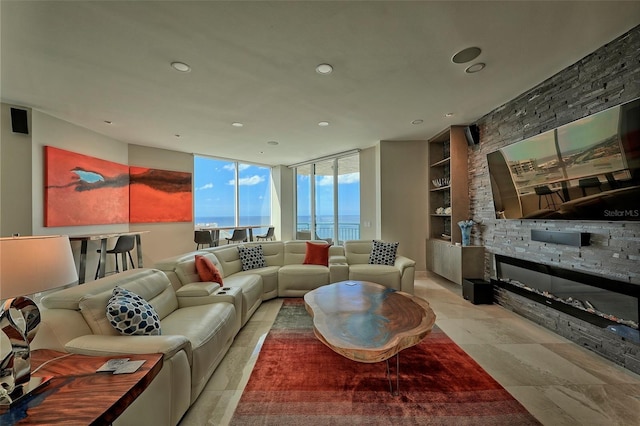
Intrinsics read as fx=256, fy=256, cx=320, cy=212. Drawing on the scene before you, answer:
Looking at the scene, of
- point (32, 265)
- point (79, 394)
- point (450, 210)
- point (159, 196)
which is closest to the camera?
point (79, 394)

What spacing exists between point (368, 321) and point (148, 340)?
61.2 inches

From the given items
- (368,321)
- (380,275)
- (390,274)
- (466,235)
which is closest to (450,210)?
(466,235)

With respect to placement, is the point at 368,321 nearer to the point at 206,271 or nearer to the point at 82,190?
the point at 206,271

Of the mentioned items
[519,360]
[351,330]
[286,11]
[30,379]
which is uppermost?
[286,11]

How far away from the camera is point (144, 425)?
55.0 inches

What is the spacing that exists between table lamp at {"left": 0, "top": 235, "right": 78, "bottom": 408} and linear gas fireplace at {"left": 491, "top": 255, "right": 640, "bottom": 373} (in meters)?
3.86

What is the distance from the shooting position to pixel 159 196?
5.84 meters

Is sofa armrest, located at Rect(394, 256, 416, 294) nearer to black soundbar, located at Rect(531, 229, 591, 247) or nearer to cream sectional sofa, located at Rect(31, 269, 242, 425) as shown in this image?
black soundbar, located at Rect(531, 229, 591, 247)

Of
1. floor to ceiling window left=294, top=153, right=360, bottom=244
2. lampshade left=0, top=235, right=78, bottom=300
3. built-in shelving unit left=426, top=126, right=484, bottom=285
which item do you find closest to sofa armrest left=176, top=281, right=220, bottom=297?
lampshade left=0, top=235, right=78, bottom=300

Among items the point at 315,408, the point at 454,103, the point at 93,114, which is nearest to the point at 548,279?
the point at 454,103

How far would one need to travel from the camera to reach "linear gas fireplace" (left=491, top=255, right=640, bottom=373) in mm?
2154

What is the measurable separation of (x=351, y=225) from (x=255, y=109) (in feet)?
12.7

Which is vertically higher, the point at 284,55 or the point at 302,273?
the point at 284,55

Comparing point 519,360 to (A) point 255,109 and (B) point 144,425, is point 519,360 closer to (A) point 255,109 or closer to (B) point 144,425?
(B) point 144,425
